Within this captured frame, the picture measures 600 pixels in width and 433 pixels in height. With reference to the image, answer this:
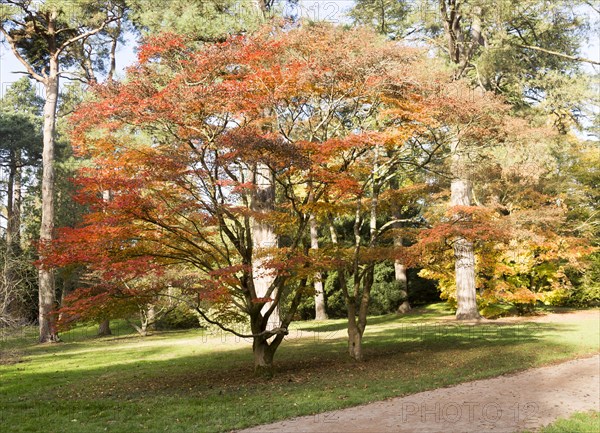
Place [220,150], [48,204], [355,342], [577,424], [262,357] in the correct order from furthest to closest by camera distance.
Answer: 1. [48,204]
2. [355,342]
3. [262,357]
4. [220,150]
5. [577,424]

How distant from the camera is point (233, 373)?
10.2 m

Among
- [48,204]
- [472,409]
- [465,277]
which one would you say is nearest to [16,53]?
[48,204]

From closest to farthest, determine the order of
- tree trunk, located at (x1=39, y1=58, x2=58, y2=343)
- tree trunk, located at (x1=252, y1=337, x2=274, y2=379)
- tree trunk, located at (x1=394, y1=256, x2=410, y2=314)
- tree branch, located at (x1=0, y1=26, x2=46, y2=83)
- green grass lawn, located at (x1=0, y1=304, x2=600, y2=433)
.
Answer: green grass lawn, located at (x1=0, y1=304, x2=600, y2=433) → tree trunk, located at (x1=252, y1=337, x2=274, y2=379) → tree trunk, located at (x1=39, y1=58, x2=58, y2=343) → tree branch, located at (x1=0, y1=26, x2=46, y2=83) → tree trunk, located at (x1=394, y1=256, x2=410, y2=314)

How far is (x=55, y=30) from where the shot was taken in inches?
791

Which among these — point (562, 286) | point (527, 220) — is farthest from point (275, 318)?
point (562, 286)

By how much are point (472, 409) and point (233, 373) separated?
5.00 meters

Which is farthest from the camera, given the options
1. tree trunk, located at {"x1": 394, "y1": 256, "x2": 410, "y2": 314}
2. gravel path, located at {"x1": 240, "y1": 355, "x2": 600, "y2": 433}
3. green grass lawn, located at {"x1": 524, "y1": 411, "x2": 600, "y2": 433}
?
tree trunk, located at {"x1": 394, "y1": 256, "x2": 410, "y2": 314}

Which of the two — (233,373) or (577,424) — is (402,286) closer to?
(233,373)

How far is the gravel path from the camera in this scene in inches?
232

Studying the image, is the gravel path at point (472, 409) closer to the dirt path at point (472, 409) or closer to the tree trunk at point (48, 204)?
the dirt path at point (472, 409)

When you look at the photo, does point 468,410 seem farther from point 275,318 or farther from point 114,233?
point 275,318

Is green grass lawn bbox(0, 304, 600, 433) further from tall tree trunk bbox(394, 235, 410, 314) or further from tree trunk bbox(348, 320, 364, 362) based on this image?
tall tree trunk bbox(394, 235, 410, 314)

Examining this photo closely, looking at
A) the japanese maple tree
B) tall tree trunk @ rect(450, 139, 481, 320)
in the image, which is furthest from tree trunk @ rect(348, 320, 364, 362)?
tall tree trunk @ rect(450, 139, 481, 320)

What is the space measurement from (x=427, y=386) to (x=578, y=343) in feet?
20.2
